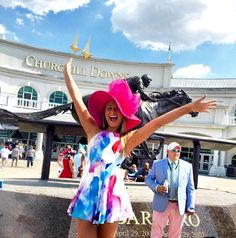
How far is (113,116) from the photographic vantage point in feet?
9.00

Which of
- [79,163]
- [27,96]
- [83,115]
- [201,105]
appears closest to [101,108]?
[83,115]

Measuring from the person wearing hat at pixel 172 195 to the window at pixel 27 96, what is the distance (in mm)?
27486

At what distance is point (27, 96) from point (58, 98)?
2796 millimetres

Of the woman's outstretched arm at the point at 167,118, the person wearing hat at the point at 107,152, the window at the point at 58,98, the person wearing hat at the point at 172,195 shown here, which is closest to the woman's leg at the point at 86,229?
the person wearing hat at the point at 107,152

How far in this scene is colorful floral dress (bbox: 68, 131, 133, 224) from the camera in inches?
99.9

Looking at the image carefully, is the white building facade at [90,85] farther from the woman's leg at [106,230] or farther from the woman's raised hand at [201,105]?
the woman's raised hand at [201,105]

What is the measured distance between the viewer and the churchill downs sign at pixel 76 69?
3377 cm

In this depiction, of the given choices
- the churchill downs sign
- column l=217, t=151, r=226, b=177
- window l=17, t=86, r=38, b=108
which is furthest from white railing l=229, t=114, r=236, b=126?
window l=17, t=86, r=38, b=108

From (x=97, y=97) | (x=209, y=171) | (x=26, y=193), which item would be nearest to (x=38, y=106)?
(x=209, y=171)

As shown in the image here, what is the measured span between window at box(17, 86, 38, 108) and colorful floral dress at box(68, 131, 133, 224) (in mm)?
29043

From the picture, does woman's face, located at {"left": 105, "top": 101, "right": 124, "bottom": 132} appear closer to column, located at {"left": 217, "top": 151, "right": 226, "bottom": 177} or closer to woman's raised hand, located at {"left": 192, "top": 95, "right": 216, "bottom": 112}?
woman's raised hand, located at {"left": 192, "top": 95, "right": 216, "bottom": 112}

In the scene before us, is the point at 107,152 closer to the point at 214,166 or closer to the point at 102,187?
the point at 102,187

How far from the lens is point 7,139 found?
1227 inches

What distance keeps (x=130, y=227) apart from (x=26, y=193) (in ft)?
4.79
